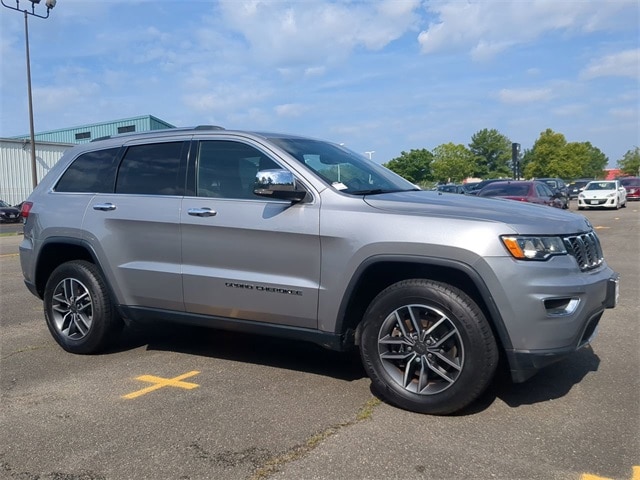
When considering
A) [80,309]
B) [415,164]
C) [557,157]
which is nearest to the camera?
[80,309]

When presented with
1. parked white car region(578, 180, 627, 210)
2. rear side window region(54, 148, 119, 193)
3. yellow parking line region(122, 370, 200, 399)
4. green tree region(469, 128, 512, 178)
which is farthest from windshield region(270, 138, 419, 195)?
green tree region(469, 128, 512, 178)

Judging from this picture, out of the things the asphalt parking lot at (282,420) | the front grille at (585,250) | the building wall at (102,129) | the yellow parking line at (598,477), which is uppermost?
the building wall at (102,129)

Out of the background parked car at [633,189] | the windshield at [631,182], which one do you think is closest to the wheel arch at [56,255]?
the background parked car at [633,189]

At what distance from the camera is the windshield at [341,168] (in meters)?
4.38

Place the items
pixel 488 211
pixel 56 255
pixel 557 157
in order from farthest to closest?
1. pixel 557 157
2. pixel 56 255
3. pixel 488 211

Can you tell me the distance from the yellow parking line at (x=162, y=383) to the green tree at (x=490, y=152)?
10814 centimetres

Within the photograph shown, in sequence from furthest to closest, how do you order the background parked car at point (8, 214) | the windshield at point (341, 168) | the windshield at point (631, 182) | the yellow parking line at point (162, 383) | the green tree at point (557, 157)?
the green tree at point (557, 157), the windshield at point (631, 182), the background parked car at point (8, 214), the windshield at point (341, 168), the yellow parking line at point (162, 383)

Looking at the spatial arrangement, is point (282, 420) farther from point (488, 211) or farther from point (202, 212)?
point (488, 211)

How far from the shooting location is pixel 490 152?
112250mm

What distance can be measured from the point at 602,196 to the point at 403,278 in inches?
1166

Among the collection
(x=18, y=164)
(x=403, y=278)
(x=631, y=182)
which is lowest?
(x=403, y=278)

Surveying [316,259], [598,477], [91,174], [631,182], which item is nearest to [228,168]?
[316,259]

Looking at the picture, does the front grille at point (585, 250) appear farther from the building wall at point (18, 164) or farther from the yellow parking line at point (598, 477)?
the building wall at point (18, 164)

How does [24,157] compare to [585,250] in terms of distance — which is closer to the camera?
[585,250]
